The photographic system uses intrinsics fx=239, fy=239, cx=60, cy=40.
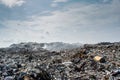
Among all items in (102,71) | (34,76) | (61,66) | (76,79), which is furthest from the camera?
(61,66)

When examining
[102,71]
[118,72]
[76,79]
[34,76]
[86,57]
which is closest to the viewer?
[34,76]

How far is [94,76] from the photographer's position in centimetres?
1355

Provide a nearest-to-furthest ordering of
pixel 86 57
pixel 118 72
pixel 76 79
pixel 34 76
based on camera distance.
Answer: pixel 34 76 → pixel 118 72 → pixel 76 79 → pixel 86 57

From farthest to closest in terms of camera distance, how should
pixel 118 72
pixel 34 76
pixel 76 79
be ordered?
pixel 76 79, pixel 118 72, pixel 34 76

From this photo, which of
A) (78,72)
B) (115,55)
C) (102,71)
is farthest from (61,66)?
(115,55)

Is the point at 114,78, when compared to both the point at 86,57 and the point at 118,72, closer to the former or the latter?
the point at 118,72

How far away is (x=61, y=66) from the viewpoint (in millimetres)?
16953

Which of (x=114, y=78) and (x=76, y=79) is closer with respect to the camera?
(x=114, y=78)

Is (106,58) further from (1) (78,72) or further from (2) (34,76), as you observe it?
(2) (34,76)

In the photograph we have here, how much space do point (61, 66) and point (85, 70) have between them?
210 centimetres

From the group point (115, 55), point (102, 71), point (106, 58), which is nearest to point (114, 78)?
point (102, 71)

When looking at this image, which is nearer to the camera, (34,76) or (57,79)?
(34,76)

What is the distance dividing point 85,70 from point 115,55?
13.8 ft

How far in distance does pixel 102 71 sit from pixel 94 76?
4.95 ft
